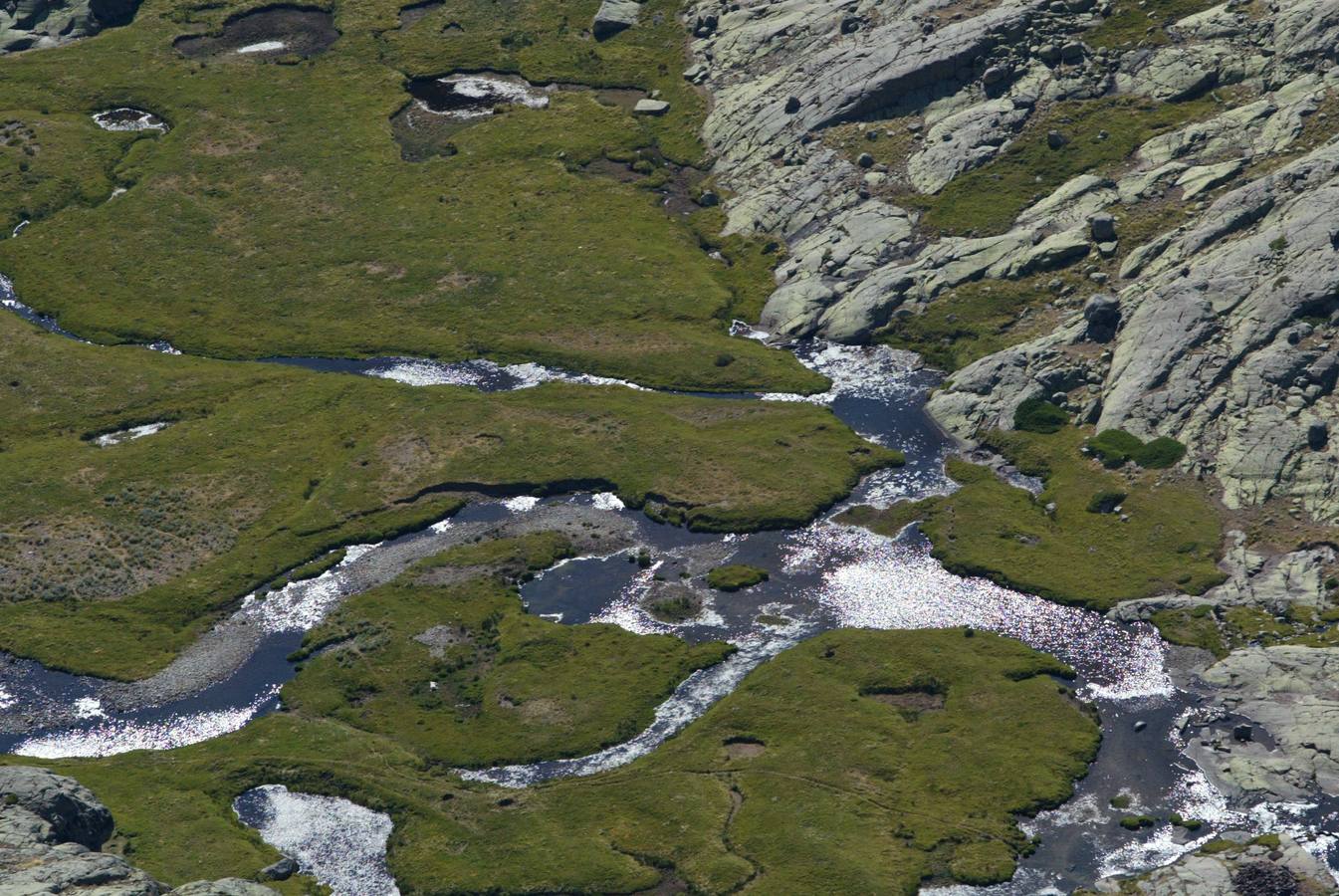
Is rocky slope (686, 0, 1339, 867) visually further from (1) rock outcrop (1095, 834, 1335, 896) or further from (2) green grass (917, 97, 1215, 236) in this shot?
(2) green grass (917, 97, 1215, 236)

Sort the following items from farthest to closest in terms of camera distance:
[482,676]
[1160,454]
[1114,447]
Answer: [1114,447] < [1160,454] < [482,676]

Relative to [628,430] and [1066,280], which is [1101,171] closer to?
[1066,280]

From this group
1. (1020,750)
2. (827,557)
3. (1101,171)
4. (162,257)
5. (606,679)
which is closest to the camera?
(1020,750)

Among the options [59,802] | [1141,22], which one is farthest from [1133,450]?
[59,802]

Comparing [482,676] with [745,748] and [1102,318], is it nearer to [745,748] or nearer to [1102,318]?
[745,748]

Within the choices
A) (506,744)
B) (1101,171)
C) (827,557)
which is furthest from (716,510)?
(1101,171)
